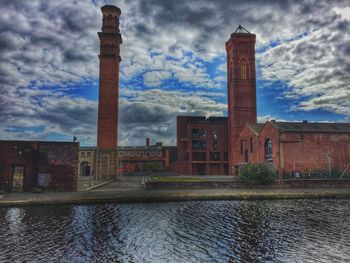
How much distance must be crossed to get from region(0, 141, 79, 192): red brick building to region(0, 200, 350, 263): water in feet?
23.6

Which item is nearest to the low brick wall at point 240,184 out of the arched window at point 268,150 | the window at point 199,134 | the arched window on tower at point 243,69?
the arched window at point 268,150

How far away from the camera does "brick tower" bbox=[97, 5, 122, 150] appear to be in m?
45.8

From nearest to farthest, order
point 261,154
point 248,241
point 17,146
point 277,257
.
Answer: point 277,257, point 248,241, point 17,146, point 261,154

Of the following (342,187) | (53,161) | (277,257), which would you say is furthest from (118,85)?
(277,257)

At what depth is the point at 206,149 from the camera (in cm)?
6531

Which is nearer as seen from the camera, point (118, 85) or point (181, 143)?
point (118, 85)

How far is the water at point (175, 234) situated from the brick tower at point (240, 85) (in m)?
38.6

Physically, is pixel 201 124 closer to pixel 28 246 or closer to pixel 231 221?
pixel 231 221

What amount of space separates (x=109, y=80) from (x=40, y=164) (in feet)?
76.4

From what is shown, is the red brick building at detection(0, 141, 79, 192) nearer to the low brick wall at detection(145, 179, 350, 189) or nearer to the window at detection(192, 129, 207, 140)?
the low brick wall at detection(145, 179, 350, 189)

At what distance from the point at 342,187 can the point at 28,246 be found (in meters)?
29.4

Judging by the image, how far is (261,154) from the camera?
42.8 m

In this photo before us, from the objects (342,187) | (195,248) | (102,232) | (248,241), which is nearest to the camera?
(195,248)

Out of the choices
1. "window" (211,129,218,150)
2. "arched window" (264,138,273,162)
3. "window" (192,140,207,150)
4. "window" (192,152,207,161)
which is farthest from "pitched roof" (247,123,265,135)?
"window" (192,152,207,161)
